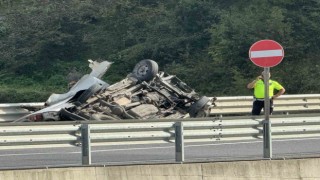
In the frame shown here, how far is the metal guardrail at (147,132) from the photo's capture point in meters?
12.0

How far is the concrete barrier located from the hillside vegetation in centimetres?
2084

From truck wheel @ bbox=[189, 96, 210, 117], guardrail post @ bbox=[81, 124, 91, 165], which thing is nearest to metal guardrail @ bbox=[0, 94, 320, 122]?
truck wheel @ bbox=[189, 96, 210, 117]

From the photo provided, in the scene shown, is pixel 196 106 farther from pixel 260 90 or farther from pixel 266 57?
pixel 266 57

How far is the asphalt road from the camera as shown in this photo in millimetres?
12789

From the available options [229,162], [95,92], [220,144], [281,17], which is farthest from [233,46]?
[229,162]

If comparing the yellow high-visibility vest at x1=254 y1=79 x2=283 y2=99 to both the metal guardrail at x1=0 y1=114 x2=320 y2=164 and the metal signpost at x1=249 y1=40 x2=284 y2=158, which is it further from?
the metal signpost at x1=249 y1=40 x2=284 y2=158

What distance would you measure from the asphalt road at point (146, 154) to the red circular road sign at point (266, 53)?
1413 millimetres

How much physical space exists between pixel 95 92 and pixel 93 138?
674 cm

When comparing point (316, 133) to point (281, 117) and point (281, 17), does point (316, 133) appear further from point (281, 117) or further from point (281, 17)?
point (281, 17)

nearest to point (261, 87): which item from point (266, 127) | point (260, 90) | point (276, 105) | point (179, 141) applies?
point (260, 90)

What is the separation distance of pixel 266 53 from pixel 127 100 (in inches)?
232

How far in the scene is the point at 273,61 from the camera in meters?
14.1

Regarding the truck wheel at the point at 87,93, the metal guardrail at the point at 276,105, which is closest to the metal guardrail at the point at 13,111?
the truck wheel at the point at 87,93

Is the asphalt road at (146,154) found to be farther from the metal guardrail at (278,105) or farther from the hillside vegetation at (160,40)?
the hillside vegetation at (160,40)
